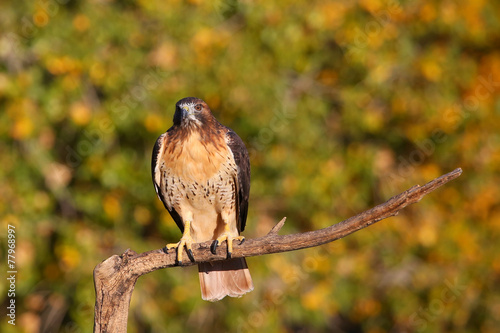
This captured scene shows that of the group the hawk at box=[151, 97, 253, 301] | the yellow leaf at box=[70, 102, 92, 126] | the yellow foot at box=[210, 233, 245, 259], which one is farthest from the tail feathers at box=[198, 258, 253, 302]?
the yellow leaf at box=[70, 102, 92, 126]

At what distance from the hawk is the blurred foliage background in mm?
1794

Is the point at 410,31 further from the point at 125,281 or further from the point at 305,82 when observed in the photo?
the point at 125,281

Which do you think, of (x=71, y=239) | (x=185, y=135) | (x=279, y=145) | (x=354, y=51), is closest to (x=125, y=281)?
(x=185, y=135)

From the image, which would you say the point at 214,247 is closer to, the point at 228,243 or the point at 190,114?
the point at 228,243

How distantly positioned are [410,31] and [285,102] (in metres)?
1.78

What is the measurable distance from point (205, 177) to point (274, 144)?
105 inches

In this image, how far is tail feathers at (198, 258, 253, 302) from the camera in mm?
5203

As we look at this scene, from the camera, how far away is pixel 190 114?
5.08 metres

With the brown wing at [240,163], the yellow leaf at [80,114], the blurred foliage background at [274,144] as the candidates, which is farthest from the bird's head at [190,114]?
the yellow leaf at [80,114]

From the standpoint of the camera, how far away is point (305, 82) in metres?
8.43

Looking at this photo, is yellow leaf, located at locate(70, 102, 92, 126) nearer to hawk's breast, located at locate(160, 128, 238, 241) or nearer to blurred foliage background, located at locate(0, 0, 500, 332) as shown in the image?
blurred foliage background, located at locate(0, 0, 500, 332)

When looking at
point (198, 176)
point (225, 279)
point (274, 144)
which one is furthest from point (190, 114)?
point (274, 144)

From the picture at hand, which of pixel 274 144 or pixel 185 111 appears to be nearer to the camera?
pixel 185 111

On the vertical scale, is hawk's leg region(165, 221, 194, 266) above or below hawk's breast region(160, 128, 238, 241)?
below
